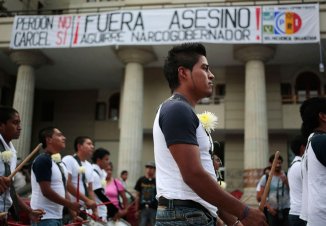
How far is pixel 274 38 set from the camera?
57.3 feet

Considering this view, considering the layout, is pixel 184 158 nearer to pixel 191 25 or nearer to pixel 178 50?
pixel 178 50

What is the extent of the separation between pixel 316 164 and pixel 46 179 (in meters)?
3.06

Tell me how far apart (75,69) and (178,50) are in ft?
69.9

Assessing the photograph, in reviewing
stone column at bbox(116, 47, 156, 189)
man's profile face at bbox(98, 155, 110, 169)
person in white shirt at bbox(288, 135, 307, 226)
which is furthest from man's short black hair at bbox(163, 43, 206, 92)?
stone column at bbox(116, 47, 156, 189)

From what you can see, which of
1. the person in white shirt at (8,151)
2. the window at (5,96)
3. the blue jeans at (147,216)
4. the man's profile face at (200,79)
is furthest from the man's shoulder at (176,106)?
the window at (5,96)

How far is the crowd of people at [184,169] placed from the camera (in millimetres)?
2170

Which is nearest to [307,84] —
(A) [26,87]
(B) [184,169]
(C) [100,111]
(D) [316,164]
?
(C) [100,111]

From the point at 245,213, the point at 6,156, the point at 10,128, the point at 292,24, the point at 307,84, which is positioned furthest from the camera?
the point at 307,84

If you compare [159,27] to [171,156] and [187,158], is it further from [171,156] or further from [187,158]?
[187,158]

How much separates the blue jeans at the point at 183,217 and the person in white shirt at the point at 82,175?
13.3 feet

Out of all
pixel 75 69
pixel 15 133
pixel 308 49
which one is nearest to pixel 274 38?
pixel 308 49

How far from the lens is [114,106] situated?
1045 inches

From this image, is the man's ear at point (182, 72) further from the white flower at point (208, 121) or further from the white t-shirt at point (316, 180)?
the white t-shirt at point (316, 180)

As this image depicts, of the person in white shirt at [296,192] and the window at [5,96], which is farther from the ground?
the window at [5,96]
